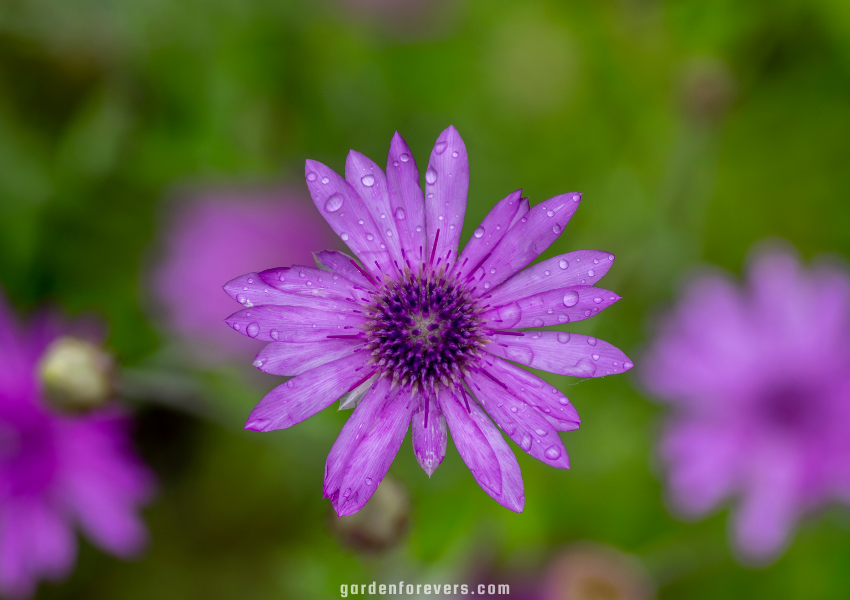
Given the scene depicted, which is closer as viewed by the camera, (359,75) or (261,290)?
(261,290)

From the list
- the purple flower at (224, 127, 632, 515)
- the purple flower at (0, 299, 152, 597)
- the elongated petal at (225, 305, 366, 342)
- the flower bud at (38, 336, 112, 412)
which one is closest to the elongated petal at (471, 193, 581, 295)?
the purple flower at (224, 127, 632, 515)

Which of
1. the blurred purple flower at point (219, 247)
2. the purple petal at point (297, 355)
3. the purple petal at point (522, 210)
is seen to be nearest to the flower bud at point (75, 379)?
the blurred purple flower at point (219, 247)

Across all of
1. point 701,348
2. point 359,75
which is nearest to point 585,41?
point 359,75

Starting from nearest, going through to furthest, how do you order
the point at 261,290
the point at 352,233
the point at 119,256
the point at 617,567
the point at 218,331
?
1. the point at 261,290
2. the point at 352,233
3. the point at 617,567
4. the point at 218,331
5. the point at 119,256

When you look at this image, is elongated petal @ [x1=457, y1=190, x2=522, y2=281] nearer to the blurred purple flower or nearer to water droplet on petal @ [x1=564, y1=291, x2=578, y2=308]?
water droplet on petal @ [x1=564, y1=291, x2=578, y2=308]

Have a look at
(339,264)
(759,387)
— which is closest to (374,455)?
(339,264)

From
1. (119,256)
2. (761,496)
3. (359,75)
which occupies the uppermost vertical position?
(359,75)

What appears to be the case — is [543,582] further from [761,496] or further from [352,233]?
[352,233]
